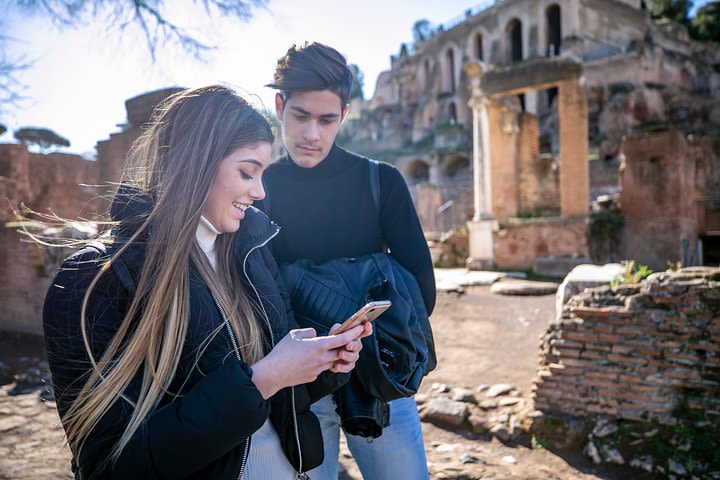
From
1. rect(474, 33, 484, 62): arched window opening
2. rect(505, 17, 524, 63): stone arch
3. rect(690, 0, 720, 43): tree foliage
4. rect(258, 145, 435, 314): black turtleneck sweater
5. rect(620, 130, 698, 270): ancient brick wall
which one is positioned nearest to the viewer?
rect(258, 145, 435, 314): black turtleneck sweater

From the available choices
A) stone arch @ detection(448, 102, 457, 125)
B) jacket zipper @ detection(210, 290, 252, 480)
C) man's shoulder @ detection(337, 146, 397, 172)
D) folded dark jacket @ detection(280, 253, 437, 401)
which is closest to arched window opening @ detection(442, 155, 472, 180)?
stone arch @ detection(448, 102, 457, 125)

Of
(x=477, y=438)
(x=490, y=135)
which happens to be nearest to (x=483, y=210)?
(x=490, y=135)

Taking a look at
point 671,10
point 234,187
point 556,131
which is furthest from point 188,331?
point 671,10

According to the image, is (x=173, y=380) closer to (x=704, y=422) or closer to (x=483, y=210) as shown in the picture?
(x=704, y=422)

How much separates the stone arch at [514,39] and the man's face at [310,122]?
42658 mm

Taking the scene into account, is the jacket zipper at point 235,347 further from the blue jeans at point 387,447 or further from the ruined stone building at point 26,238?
the ruined stone building at point 26,238

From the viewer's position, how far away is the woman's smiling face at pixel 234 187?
1301 millimetres

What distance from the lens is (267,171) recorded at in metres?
1.97

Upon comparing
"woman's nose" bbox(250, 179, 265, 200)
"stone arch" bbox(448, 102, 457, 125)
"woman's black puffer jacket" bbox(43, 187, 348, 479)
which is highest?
"stone arch" bbox(448, 102, 457, 125)

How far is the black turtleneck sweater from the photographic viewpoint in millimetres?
1856

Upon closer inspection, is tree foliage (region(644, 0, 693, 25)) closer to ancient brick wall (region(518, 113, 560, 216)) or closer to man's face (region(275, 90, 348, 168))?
ancient brick wall (region(518, 113, 560, 216))

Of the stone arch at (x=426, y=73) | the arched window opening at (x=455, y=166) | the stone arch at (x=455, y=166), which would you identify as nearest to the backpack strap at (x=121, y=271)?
the stone arch at (x=455, y=166)

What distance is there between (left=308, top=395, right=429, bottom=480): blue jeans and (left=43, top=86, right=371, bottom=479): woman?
0.36 metres

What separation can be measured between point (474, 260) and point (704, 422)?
10.1 m
